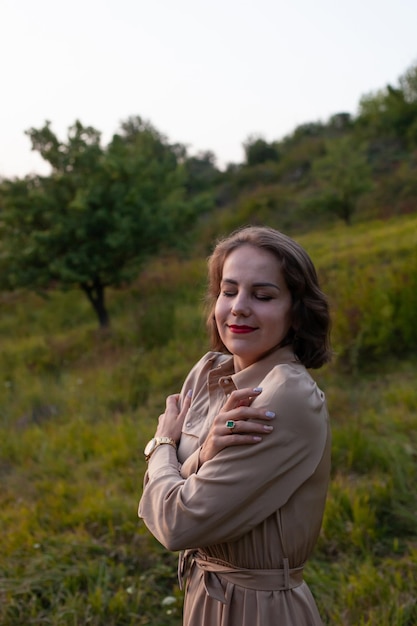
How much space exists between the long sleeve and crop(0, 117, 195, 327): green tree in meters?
10.1

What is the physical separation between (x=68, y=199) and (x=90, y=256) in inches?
49.1

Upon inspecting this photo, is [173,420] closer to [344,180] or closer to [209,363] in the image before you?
[209,363]

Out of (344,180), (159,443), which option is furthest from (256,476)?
(344,180)

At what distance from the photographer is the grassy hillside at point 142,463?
9.91ft

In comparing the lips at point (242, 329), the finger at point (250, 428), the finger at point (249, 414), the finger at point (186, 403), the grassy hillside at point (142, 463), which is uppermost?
the lips at point (242, 329)

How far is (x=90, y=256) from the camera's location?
11578 millimetres

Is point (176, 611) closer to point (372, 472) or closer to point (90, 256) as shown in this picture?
point (372, 472)

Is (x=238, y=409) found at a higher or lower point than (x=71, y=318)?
higher

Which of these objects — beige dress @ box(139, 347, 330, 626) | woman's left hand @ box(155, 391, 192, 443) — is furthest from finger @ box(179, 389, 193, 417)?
beige dress @ box(139, 347, 330, 626)

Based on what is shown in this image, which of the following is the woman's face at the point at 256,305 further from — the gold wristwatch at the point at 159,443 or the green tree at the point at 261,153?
the green tree at the point at 261,153

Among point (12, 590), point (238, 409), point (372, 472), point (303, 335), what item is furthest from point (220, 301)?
point (372, 472)

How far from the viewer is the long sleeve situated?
1.31 metres

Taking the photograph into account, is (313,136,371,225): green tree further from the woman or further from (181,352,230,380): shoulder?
the woman

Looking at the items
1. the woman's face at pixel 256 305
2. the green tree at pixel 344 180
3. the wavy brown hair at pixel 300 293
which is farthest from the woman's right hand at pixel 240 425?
the green tree at pixel 344 180
